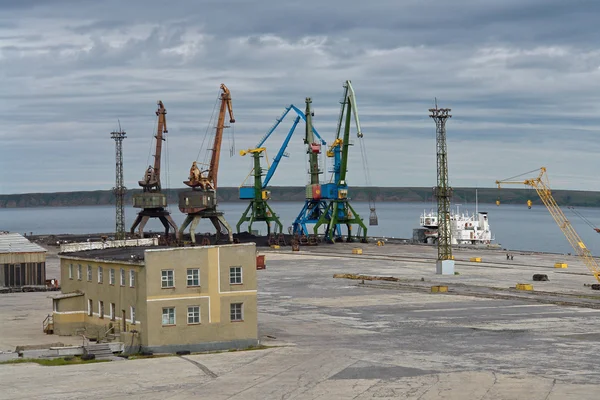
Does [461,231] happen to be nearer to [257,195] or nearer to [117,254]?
[257,195]

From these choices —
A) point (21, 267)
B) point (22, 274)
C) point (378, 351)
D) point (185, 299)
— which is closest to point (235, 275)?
point (185, 299)

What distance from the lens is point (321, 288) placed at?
316 feet

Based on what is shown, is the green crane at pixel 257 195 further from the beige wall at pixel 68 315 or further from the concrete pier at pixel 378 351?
the beige wall at pixel 68 315

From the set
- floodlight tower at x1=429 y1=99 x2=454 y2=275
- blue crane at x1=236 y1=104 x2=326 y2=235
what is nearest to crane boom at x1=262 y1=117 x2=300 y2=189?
blue crane at x1=236 y1=104 x2=326 y2=235

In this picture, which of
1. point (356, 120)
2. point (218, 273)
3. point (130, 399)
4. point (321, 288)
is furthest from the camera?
point (356, 120)

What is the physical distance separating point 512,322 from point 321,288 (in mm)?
28882

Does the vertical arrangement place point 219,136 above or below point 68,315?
above

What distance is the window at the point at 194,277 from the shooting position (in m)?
57.3

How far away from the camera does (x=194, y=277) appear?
188 ft

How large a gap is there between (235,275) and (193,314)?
10.3 feet

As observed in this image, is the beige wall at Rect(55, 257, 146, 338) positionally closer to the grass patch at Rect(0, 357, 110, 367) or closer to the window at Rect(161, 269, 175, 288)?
the window at Rect(161, 269, 175, 288)

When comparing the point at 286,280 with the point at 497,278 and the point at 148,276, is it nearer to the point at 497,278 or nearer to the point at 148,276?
the point at 497,278

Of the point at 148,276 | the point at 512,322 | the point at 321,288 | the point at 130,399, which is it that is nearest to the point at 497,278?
the point at 321,288

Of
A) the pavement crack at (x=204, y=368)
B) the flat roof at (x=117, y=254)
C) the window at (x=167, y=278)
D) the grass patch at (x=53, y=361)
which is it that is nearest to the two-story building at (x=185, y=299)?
the window at (x=167, y=278)
